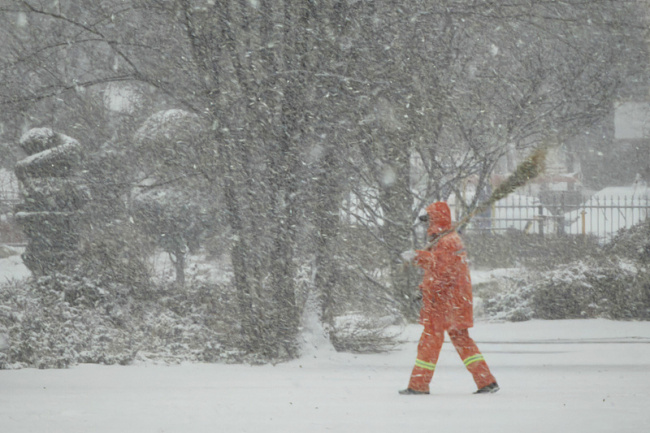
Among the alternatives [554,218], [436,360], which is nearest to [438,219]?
[436,360]

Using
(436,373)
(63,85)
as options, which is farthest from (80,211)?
(436,373)

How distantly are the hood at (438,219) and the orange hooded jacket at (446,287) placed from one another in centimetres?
10

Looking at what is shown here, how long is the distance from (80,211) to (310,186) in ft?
13.4

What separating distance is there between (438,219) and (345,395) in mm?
1595

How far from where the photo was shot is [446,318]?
6172 millimetres

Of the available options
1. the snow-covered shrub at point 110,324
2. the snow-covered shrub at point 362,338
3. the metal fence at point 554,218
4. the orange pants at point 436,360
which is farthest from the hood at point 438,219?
the metal fence at point 554,218

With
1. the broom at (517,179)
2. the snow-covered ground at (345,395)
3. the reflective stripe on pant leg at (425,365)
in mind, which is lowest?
the snow-covered ground at (345,395)

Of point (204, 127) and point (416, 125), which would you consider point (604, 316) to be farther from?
point (204, 127)

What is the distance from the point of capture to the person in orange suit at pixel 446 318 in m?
6.16

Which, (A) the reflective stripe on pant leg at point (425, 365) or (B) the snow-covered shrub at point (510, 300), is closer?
(A) the reflective stripe on pant leg at point (425, 365)

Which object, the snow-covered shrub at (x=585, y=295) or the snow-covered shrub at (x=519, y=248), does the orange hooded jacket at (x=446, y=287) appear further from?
the snow-covered shrub at (x=519, y=248)

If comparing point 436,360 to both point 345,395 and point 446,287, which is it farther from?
point 345,395

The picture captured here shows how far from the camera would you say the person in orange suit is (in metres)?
6.16

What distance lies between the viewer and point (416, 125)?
31.5 ft
